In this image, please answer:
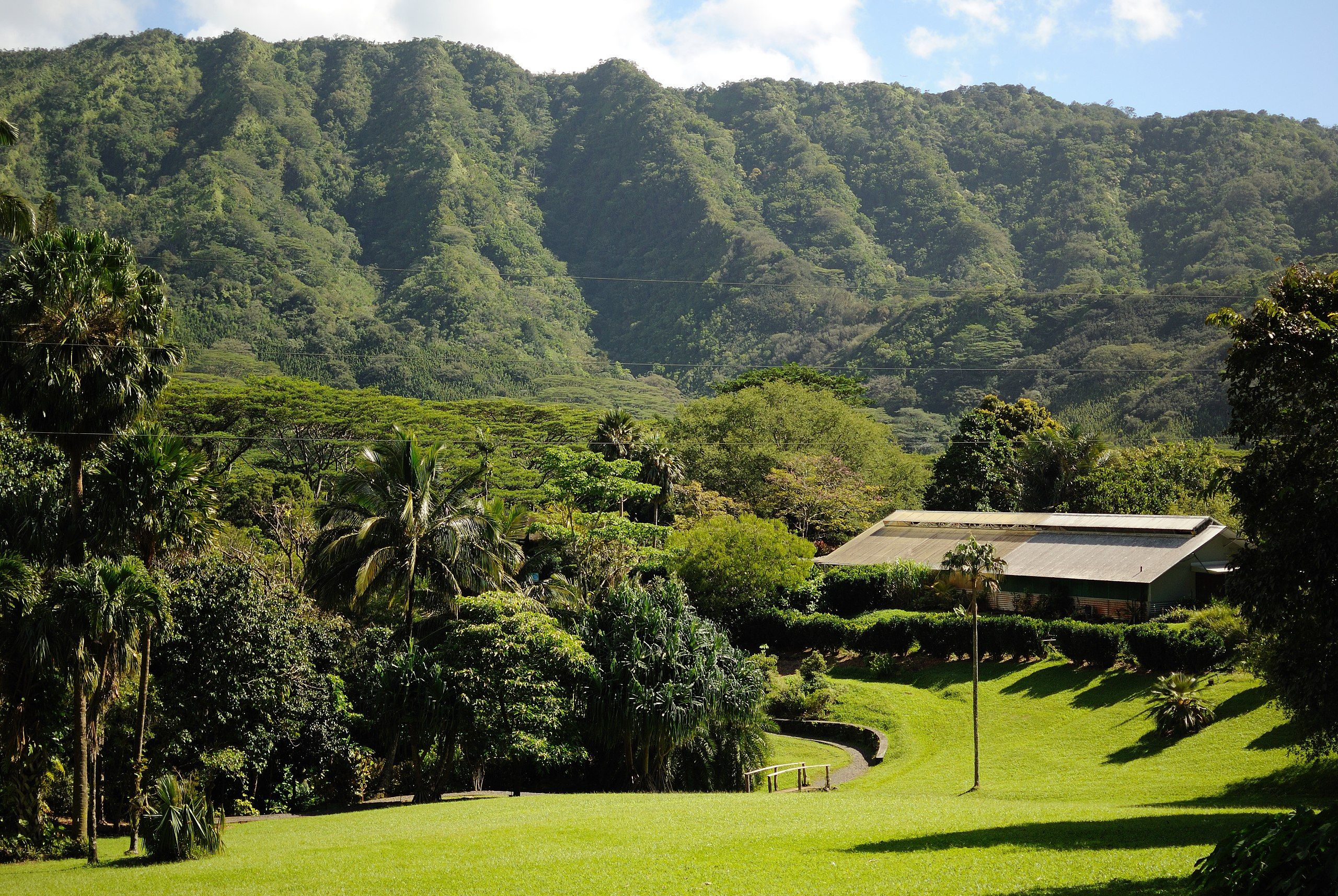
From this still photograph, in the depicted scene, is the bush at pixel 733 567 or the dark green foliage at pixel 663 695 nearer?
the dark green foliage at pixel 663 695

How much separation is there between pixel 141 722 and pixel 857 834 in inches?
520

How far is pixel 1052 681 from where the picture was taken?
30.0 metres

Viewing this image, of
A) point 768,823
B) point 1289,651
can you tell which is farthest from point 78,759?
point 1289,651

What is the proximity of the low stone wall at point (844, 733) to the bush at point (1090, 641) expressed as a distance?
21.4ft

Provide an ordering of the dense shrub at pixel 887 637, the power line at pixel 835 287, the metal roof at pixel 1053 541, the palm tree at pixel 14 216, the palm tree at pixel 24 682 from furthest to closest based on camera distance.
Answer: the power line at pixel 835 287
the dense shrub at pixel 887 637
the metal roof at pixel 1053 541
the palm tree at pixel 14 216
the palm tree at pixel 24 682

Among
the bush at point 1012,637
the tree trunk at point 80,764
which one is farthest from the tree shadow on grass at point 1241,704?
the tree trunk at point 80,764

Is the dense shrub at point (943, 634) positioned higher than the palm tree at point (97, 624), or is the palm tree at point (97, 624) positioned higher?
the palm tree at point (97, 624)

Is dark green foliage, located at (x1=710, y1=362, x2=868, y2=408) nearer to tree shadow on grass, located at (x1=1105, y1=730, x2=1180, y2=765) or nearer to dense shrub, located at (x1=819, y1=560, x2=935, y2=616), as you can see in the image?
dense shrub, located at (x1=819, y1=560, x2=935, y2=616)

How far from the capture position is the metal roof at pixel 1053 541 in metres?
34.8

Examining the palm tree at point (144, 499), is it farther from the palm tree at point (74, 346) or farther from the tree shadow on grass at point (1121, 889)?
the tree shadow on grass at point (1121, 889)

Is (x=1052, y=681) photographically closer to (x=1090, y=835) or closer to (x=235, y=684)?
(x=1090, y=835)

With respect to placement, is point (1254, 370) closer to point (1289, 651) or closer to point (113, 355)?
point (1289, 651)

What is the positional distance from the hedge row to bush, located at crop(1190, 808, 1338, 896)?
20.0m

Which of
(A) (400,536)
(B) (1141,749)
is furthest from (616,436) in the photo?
(B) (1141,749)
